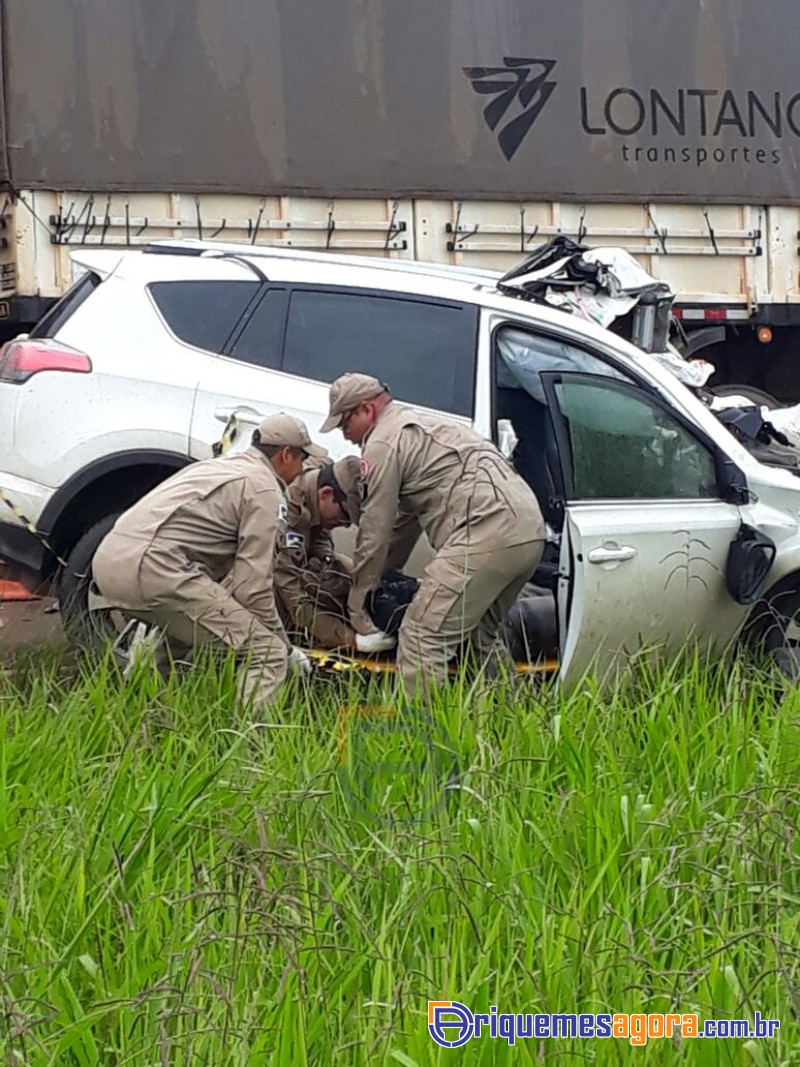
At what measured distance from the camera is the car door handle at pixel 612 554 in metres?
5.45

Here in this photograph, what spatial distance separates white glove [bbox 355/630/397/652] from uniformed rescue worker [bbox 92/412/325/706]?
0.38m

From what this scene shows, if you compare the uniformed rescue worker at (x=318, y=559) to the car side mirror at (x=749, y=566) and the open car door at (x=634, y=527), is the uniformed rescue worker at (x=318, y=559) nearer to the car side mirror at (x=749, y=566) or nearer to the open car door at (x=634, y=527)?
the open car door at (x=634, y=527)

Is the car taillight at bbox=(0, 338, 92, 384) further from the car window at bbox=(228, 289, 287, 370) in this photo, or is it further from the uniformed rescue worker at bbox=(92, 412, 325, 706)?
the uniformed rescue worker at bbox=(92, 412, 325, 706)

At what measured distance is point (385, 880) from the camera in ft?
10.3

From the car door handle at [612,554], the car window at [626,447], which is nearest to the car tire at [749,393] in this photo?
the car window at [626,447]

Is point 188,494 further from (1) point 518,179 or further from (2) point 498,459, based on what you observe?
(1) point 518,179

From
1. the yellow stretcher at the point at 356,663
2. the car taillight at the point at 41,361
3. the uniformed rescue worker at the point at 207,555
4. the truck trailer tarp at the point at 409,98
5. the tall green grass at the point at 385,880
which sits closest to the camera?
the tall green grass at the point at 385,880

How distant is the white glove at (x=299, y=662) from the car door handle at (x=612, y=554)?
1.08m

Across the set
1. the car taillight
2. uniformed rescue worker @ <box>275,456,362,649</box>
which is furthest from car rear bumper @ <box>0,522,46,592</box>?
uniformed rescue worker @ <box>275,456,362,649</box>

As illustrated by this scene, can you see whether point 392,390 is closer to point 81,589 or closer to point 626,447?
point 626,447

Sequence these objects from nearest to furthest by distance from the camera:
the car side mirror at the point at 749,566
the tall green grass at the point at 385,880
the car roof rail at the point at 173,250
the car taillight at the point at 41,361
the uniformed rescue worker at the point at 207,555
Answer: the tall green grass at the point at 385,880
the uniformed rescue worker at the point at 207,555
the car side mirror at the point at 749,566
the car taillight at the point at 41,361
the car roof rail at the point at 173,250

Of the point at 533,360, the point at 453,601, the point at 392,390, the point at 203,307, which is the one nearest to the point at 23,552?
the point at 203,307

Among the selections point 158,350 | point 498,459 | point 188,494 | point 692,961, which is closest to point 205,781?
point 692,961

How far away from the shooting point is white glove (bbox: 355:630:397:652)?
215 inches
